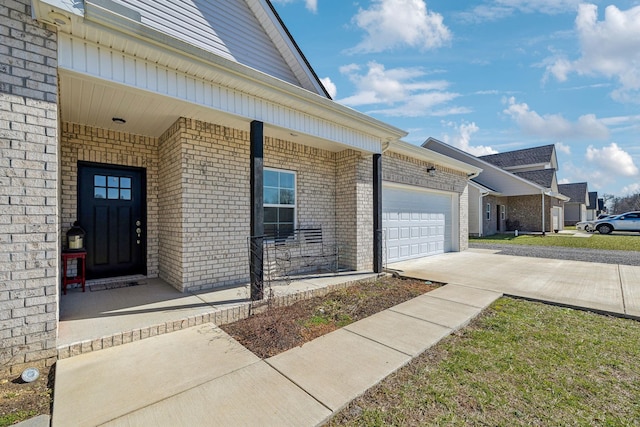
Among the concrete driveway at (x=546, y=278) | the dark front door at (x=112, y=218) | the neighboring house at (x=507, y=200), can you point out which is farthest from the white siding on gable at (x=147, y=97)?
the neighboring house at (x=507, y=200)

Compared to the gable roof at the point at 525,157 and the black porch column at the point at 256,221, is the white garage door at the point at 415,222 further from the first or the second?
the gable roof at the point at 525,157

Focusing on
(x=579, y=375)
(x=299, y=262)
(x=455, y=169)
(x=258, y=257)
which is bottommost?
(x=579, y=375)

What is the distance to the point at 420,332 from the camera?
11.4ft

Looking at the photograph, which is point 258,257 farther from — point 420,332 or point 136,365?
point 420,332

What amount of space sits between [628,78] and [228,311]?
14342 millimetres

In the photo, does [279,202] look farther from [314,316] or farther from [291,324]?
[291,324]

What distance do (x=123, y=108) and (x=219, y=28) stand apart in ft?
11.4

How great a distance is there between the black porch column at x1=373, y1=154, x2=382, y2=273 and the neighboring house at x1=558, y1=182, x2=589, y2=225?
36102mm

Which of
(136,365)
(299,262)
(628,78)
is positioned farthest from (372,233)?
(628,78)

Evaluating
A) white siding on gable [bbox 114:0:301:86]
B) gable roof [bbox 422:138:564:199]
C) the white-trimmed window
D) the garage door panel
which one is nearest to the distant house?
gable roof [bbox 422:138:564:199]

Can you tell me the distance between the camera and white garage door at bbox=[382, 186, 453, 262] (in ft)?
26.6

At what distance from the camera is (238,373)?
2.57 m

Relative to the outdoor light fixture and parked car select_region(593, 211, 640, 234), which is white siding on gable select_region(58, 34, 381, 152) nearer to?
the outdoor light fixture

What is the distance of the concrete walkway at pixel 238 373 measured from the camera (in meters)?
2.03
